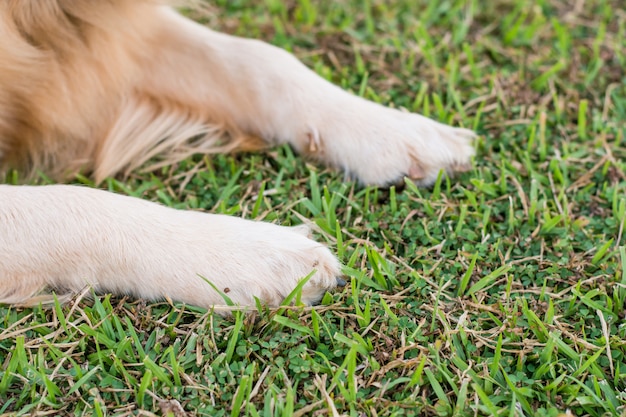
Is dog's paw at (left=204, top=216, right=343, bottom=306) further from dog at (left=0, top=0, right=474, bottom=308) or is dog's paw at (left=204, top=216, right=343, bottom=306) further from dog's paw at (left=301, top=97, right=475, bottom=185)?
dog's paw at (left=301, top=97, right=475, bottom=185)

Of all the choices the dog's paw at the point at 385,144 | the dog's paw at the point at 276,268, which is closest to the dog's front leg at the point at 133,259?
the dog's paw at the point at 276,268

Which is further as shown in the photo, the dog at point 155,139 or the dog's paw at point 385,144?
the dog's paw at point 385,144

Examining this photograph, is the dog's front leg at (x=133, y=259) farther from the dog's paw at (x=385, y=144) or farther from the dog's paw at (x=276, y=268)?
the dog's paw at (x=385, y=144)

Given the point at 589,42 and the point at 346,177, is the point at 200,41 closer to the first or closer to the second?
the point at 346,177

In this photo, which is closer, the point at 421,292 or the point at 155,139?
the point at 421,292

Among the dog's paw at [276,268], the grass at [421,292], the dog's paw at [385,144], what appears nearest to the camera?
the grass at [421,292]

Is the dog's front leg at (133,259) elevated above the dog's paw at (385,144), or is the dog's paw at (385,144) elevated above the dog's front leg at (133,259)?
the dog's paw at (385,144)

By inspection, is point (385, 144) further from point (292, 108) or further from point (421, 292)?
point (421, 292)

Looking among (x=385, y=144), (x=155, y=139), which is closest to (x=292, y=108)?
(x=385, y=144)
